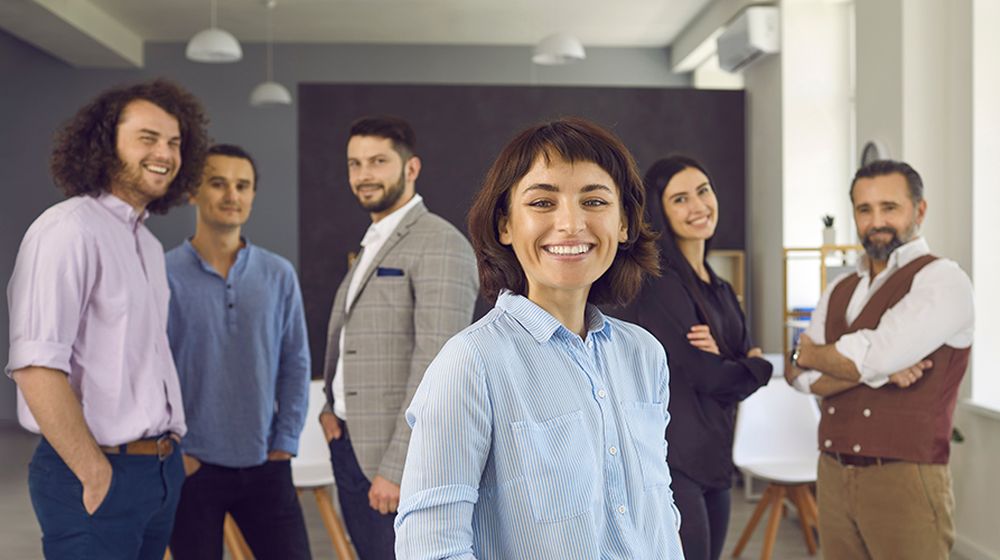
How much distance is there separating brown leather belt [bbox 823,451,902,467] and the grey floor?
84.5 inches

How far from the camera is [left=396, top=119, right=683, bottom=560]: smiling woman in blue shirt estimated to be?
1.33 metres

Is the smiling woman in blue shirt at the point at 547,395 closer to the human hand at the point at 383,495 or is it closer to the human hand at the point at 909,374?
the human hand at the point at 383,495

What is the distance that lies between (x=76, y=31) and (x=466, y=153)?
437cm

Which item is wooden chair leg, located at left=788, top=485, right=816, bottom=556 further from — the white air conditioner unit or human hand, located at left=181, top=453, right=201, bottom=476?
the white air conditioner unit

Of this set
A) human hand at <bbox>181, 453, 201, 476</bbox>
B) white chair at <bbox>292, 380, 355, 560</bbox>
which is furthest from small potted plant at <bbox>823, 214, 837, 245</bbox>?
human hand at <bbox>181, 453, 201, 476</bbox>

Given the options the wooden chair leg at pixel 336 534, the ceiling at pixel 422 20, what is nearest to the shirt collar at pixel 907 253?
the wooden chair leg at pixel 336 534

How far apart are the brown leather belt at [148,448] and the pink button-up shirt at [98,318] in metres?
0.02

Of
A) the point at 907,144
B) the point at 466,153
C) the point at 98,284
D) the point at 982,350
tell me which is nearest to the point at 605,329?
the point at 98,284

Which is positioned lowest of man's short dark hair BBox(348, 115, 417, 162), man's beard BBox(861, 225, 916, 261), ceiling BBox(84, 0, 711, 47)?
man's beard BBox(861, 225, 916, 261)

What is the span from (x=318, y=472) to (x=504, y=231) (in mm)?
3516

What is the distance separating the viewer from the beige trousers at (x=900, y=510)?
111 inches

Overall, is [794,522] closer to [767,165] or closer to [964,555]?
[964,555]

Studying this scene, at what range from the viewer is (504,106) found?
8.22 meters

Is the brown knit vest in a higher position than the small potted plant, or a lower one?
lower
